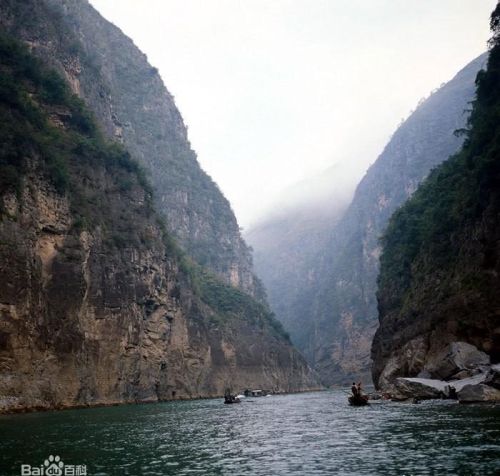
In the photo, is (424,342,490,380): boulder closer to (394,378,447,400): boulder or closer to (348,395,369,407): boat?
(394,378,447,400): boulder

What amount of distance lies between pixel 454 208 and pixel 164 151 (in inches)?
4217

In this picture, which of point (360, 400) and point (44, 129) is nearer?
point (360, 400)

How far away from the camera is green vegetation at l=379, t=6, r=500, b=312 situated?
45.2 m

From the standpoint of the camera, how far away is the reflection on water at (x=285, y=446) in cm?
1563

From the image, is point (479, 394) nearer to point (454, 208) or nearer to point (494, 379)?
point (494, 379)

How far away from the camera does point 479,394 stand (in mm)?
31438

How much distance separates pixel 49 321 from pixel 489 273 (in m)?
38.1

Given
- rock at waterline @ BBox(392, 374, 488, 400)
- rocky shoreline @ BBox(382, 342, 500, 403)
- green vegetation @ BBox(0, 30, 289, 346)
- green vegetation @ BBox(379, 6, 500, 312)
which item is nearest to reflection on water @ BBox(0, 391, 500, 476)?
rocky shoreline @ BBox(382, 342, 500, 403)

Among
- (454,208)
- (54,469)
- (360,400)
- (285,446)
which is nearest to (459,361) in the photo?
(360,400)

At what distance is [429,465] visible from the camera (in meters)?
15.1

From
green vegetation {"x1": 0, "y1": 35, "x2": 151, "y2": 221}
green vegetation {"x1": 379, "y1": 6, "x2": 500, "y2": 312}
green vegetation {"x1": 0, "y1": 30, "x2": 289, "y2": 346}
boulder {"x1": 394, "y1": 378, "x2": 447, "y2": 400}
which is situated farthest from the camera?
green vegetation {"x1": 0, "y1": 30, "x2": 289, "y2": 346}

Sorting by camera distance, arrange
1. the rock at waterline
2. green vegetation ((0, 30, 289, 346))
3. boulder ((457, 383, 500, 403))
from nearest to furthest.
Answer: boulder ((457, 383, 500, 403))
the rock at waterline
green vegetation ((0, 30, 289, 346))

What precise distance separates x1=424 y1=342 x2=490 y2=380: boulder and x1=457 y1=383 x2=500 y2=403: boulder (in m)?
7.06

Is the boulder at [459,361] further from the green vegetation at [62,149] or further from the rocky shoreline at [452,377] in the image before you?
the green vegetation at [62,149]
